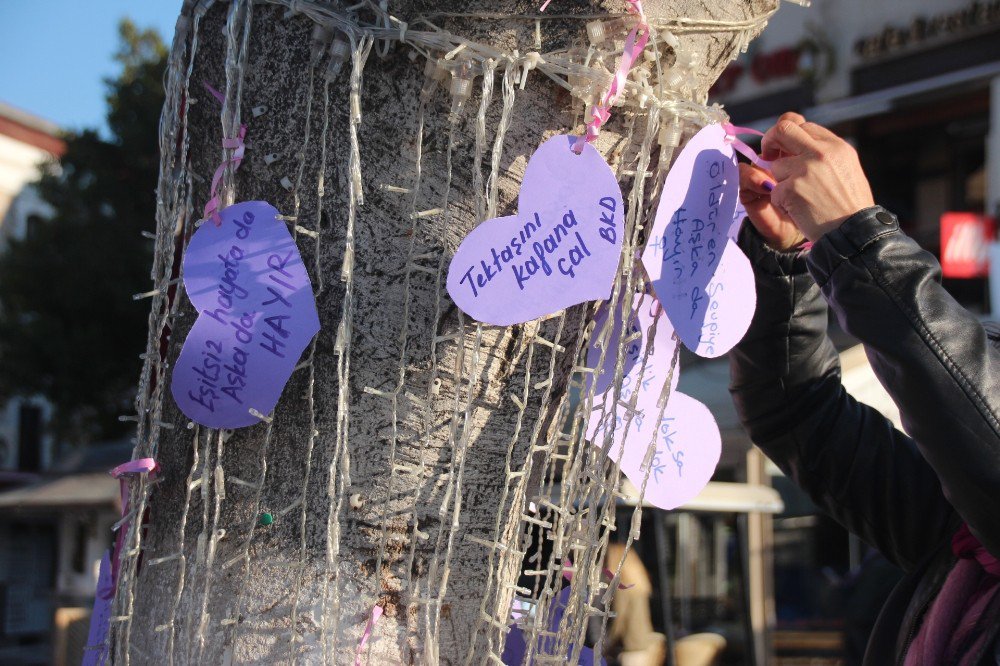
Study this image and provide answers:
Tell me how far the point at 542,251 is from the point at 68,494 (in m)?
11.0

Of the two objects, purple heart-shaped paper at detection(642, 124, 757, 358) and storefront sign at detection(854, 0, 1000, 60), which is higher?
storefront sign at detection(854, 0, 1000, 60)

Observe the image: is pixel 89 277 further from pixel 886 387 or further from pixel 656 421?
pixel 886 387

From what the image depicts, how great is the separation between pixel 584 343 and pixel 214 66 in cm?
57

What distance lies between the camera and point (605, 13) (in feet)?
3.56

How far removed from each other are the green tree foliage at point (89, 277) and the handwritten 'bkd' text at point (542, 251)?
1339 cm

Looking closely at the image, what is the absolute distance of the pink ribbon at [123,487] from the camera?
3.64 feet

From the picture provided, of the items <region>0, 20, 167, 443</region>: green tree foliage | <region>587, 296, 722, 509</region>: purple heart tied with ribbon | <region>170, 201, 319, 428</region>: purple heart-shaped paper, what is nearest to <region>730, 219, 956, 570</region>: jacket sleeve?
<region>587, 296, 722, 509</region>: purple heart tied with ribbon

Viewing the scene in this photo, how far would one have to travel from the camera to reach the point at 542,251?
1.03 m

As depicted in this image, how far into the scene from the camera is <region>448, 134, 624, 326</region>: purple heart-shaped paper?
101 cm

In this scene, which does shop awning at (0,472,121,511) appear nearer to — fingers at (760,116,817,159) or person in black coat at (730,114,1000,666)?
person in black coat at (730,114,1000,666)

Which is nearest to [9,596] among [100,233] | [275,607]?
[100,233]

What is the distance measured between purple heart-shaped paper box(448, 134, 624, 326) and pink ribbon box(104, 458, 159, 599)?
43 centimetres

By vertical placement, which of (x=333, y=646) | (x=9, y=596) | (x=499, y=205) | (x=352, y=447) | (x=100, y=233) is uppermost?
(x=100, y=233)

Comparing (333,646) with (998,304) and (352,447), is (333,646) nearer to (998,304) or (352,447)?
(352,447)
